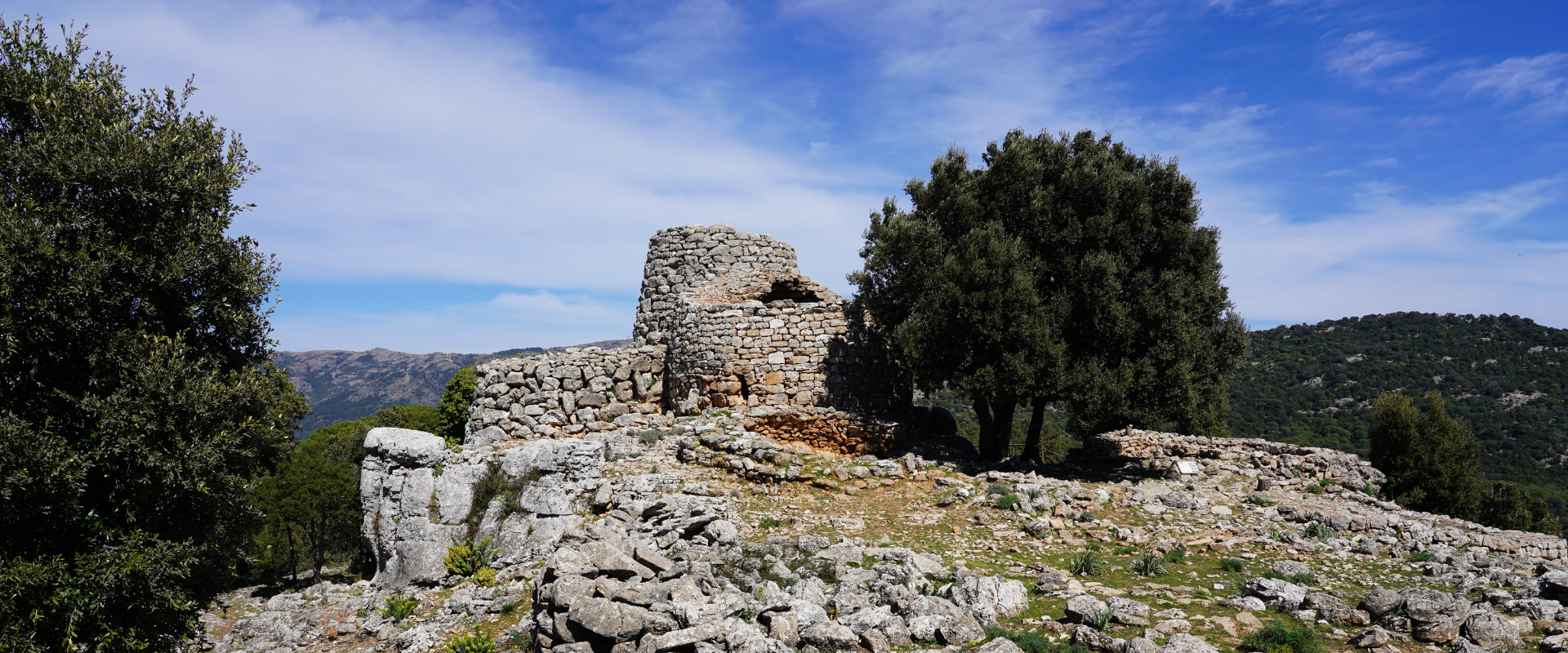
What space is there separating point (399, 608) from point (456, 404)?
16.6 m

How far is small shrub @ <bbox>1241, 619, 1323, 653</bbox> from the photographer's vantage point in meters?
7.84

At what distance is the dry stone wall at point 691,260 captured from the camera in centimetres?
2173

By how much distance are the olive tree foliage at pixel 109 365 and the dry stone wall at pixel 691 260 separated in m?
12.2

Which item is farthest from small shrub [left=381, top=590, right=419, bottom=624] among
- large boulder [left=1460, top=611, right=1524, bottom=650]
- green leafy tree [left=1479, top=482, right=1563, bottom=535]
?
green leafy tree [left=1479, top=482, right=1563, bottom=535]

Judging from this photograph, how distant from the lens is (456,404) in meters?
27.3

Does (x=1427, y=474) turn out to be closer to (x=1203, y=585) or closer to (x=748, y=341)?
(x=1203, y=585)

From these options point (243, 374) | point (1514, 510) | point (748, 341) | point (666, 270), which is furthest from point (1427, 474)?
point (243, 374)

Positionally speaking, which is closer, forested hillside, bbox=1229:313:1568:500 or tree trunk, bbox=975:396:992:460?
tree trunk, bbox=975:396:992:460

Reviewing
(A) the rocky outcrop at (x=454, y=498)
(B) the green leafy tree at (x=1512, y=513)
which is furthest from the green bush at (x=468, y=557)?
(B) the green leafy tree at (x=1512, y=513)

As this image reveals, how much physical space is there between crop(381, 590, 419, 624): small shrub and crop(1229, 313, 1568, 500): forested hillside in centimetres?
4874

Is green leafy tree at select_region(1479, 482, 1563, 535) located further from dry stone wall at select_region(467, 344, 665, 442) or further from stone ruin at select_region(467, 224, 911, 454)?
dry stone wall at select_region(467, 344, 665, 442)

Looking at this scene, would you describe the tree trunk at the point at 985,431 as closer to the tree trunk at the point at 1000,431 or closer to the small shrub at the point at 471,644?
the tree trunk at the point at 1000,431

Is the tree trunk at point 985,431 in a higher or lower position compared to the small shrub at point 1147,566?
higher

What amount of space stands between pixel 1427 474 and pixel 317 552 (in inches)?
1724
